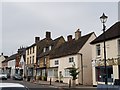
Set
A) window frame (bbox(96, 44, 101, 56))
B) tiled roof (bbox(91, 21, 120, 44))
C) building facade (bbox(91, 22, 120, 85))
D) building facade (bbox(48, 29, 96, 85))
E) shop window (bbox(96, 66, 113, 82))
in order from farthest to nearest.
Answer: building facade (bbox(48, 29, 96, 85)), window frame (bbox(96, 44, 101, 56)), shop window (bbox(96, 66, 113, 82)), tiled roof (bbox(91, 21, 120, 44)), building facade (bbox(91, 22, 120, 85))

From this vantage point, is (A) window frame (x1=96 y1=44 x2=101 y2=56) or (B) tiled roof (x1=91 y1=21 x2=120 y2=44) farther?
(A) window frame (x1=96 y1=44 x2=101 y2=56)

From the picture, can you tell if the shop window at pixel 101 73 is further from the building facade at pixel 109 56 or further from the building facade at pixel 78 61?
the building facade at pixel 78 61

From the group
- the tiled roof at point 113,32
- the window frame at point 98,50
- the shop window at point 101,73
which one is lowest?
the shop window at point 101,73

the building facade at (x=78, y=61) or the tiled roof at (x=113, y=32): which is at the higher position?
the tiled roof at (x=113, y=32)

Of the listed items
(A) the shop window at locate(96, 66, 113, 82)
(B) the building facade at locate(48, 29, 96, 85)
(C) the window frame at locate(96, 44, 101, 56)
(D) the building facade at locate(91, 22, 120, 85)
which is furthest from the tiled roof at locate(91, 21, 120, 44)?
(B) the building facade at locate(48, 29, 96, 85)

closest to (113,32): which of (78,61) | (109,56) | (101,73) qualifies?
(109,56)

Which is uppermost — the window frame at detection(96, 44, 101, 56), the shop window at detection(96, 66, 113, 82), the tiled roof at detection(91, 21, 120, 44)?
the tiled roof at detection(91, 21, 120, 44)

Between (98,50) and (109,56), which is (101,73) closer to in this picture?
(109,56)

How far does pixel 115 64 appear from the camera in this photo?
97.5 ft

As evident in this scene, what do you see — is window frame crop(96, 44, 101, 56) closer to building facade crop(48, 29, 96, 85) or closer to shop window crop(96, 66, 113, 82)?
shop window crop(96, 66, 113, 82)

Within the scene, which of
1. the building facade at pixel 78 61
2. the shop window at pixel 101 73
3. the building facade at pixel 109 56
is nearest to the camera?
the building facade at pixel 109 56

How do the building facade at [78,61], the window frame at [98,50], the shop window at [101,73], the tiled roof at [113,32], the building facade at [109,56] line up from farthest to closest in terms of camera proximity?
the building facade at [78,61]
the window frame at [98,50]
the shop window at [101,73]
the tiled roof at [113,32]
the building facade at [109,56]

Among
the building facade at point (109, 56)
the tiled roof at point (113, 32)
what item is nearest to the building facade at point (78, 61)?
the building facade at point (109, 56)

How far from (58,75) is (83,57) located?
884 centimetres
